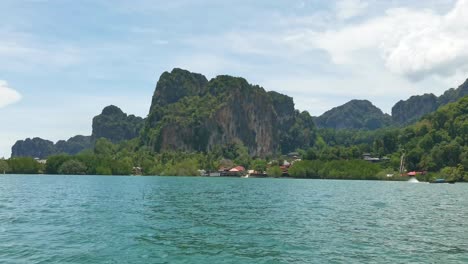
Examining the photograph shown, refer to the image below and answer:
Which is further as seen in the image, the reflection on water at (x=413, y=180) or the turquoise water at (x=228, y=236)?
the reflection on water at (x=413, y=180)

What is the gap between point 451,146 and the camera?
650 feet

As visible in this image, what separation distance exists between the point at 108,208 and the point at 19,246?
2670 centimetres

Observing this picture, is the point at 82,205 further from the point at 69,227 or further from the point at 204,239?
the point at 204,239

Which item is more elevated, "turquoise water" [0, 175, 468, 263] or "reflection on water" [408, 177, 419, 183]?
"reflection on water" [408, 177, 419, 183]

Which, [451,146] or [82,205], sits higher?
[451,146]

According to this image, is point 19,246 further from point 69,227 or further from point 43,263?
A: point 69,227

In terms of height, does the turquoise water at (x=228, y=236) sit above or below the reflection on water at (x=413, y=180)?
A: below

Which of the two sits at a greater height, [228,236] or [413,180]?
[413,180]

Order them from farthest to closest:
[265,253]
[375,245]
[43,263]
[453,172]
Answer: [453,172] → [375,245] → [265,253] → [43,263]

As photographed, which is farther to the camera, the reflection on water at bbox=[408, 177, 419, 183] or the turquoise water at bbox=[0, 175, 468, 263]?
the reflection on water at bbox=[408, 177, 419, 183]

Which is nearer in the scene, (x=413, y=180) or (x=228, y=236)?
(x=228, y=236)

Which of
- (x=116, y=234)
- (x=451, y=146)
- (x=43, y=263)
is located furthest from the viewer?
(x=451, y=146)

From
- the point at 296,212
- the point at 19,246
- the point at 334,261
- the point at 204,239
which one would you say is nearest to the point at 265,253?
the point at 334,261

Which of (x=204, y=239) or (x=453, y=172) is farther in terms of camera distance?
(x=453, y=172)
